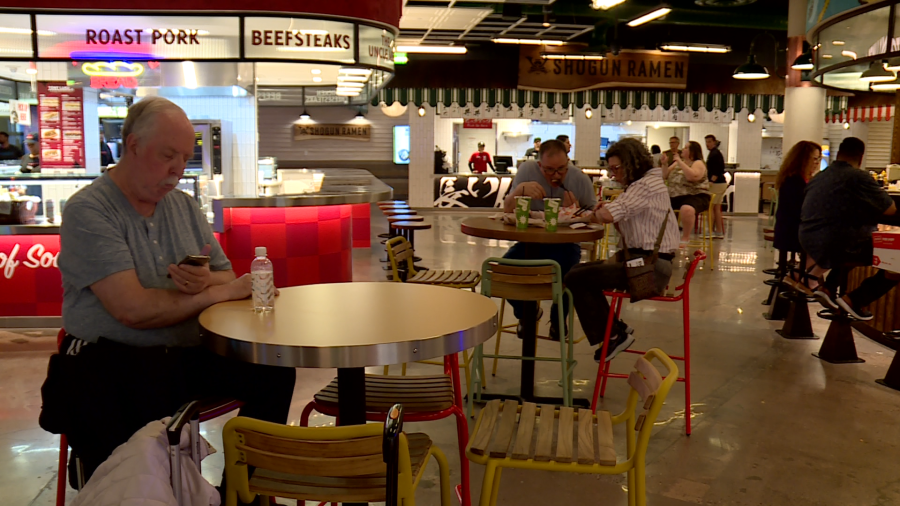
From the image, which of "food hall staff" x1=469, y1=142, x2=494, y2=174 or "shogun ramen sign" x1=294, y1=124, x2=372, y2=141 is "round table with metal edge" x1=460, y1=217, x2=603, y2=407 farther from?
"shogun ramen sign" x1=294, y1=124, x2=372, y2=141

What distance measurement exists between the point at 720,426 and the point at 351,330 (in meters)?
2.46

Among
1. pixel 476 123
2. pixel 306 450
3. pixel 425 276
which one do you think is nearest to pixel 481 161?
pixel 476 123

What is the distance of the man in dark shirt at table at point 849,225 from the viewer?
16.6 ft

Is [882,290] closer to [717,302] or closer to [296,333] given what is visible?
[717,302]

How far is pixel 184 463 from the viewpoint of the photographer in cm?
161

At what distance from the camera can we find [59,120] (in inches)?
266

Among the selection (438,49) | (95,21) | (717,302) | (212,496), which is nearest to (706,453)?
(212,496)

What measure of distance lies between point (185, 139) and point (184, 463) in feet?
3.59

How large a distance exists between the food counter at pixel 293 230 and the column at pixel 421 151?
9932 mm

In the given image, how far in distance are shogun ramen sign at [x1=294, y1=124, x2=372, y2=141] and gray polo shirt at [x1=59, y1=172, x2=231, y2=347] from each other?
19570 millimetres

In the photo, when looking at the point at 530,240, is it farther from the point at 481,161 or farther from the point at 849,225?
the point at 481,161

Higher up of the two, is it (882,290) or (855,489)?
(882,290)

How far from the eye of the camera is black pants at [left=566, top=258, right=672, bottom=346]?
3.93 m

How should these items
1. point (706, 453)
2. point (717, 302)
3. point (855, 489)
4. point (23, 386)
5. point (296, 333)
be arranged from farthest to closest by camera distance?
point (717, 302) → point (23, 386) → point (706, 453) → point (855, 489) → point (296, 333)
